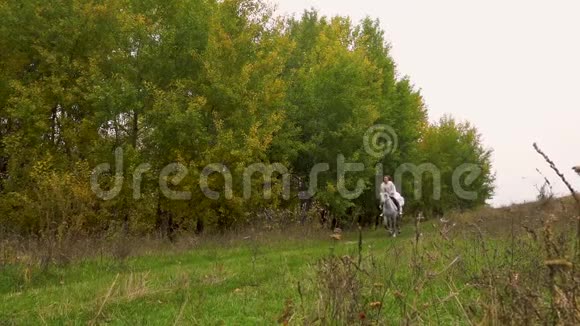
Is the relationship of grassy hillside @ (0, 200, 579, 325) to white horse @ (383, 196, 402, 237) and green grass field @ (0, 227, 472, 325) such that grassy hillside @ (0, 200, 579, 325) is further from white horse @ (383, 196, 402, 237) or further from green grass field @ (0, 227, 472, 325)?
white horse @ (383, 196, 402, 237)

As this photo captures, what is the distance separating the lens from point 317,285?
17.4 ft

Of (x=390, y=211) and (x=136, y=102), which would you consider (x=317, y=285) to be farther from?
(x=390, y=211)

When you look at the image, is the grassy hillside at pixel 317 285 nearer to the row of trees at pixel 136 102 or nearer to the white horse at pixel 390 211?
the row of trees at pixel 136 102

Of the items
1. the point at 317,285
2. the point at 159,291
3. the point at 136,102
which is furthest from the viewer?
the point at 136,102

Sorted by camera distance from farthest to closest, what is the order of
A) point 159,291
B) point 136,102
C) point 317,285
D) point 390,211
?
point 390,211 → point 136,102 → point 159,291 → point 317,285

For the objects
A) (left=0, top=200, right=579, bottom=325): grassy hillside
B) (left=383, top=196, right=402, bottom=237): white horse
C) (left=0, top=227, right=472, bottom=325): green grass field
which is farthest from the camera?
(left=383, top=196, right=402, bottom=237): white horse

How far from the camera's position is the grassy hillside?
3.36 metres

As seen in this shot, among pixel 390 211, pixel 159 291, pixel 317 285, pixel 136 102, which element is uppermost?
pixel 136 102

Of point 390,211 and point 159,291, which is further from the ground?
point 390,211

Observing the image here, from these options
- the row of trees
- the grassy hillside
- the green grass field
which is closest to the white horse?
the row of trees

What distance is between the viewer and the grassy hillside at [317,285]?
3.36m

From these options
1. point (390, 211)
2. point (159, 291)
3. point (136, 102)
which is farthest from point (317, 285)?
point (390, 211)

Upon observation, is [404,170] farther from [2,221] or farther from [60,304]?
[60,304]

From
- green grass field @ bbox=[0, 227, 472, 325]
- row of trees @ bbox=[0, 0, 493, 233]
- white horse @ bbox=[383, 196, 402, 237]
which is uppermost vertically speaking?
row of trees @ bbox=[0, 0, 493, 233]
